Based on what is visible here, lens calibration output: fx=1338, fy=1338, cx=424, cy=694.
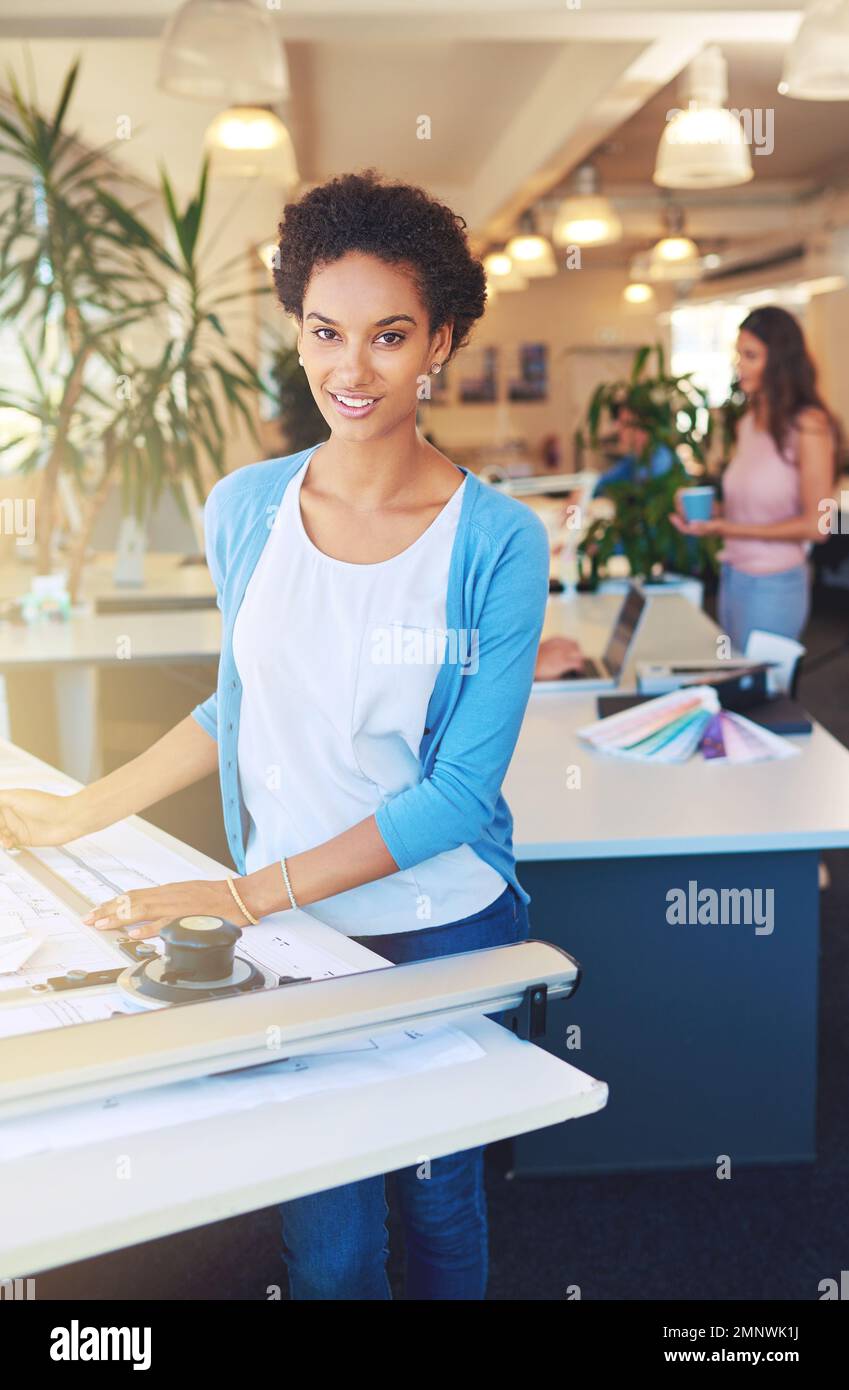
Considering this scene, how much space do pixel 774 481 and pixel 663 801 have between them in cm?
201

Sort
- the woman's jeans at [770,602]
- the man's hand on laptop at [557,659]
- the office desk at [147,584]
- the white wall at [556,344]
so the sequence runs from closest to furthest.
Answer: the man's hand on laptop at [557,659] → the woman's jeans at [770,602] → the office desk at [147,584] → the white wall at [556,344]

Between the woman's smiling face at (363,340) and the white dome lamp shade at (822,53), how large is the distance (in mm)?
3288

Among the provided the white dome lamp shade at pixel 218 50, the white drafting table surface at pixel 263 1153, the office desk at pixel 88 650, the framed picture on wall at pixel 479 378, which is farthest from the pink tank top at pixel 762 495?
the framed picture on wall at pixel 479 378

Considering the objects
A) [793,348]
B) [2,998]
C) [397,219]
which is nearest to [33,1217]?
[2,998]

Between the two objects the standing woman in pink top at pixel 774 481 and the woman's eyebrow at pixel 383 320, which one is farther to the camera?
the standing woman in pink top at pixel 774 481

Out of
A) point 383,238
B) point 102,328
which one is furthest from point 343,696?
point 102,328

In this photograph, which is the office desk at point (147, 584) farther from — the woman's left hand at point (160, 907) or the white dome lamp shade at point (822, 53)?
the woman's left hand at point (160, 907)

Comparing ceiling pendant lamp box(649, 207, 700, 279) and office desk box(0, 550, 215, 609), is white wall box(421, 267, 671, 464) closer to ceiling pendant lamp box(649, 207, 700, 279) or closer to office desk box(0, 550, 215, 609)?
ceiling pendant lamp box(649, 207, 700, 279)

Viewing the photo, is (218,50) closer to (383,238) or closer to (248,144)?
(248,144)

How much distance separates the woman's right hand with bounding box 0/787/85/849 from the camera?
68.9 inches

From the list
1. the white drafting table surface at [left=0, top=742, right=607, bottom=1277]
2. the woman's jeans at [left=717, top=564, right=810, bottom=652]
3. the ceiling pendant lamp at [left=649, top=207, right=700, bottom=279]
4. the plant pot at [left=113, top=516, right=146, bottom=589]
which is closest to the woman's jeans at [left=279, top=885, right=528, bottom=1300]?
the white drafting table surface at [left=0, top=742, right=607, bottom=1277]

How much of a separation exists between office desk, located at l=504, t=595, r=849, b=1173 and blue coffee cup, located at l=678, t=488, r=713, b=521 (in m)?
1.67

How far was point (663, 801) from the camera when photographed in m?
2.55

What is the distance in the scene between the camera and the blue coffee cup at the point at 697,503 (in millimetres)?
4191
